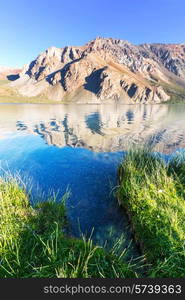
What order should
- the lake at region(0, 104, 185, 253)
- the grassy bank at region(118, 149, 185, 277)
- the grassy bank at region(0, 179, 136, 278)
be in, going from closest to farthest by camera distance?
the grassy bank at region(0, 179, 136, 278), the grassy bank at region(118, 149, 185, 277), the lake at region(0, 104, 185, 253)

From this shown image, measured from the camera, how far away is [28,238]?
5.01m

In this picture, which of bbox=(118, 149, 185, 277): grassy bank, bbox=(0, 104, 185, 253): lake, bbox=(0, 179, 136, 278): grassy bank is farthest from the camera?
bbox=(0, 104, 185, 253): lake

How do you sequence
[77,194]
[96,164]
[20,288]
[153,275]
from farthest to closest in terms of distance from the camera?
[96,164]
[77,194]
[153,275]
[20,288]

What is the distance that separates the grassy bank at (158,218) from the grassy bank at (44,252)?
0.89 meters

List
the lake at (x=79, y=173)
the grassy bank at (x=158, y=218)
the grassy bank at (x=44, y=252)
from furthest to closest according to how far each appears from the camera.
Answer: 1. the lake at (x=79, y=173)
2. the grassy bank at (x=158, y=218)
3. the grassy bank at (x=44, y=252)

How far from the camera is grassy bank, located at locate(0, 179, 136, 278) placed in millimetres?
3900

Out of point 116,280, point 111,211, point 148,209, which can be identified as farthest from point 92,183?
point 116,280

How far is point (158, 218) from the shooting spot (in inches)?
223

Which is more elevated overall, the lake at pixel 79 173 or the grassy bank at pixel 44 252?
the grassy bank at pixel 44 252

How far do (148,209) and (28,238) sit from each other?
4.44m

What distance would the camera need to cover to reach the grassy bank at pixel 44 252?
3900mm

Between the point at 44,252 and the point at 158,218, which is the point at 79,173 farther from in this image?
the point at 44,252

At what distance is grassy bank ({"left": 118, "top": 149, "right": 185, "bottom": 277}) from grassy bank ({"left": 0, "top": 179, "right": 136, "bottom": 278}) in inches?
35.0

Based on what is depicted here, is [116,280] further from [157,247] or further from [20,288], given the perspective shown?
[157,247]
